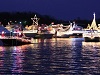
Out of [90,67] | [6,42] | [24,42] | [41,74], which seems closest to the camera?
[41,74]

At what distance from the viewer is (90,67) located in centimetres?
3716

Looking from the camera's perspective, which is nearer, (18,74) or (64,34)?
(18,74)

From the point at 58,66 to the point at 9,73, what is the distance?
645cm

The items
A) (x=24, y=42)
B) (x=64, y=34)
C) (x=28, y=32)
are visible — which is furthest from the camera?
(x=64, y=34)

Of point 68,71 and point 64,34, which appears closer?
point 68,71

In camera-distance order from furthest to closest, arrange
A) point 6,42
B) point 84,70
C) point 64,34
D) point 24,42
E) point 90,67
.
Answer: point 64,34 < point 24,42 < point 6,42 < point 90,67 < point 84,70

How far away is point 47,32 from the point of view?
196 m

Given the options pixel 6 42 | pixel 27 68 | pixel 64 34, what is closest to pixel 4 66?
pixel 27 68

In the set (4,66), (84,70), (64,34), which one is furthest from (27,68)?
(64,34)

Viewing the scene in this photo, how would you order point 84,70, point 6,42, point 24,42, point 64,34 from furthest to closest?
point 64,34, point 24,42, point 6,42, point 84,70

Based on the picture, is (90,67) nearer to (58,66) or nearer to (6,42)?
(58,66)

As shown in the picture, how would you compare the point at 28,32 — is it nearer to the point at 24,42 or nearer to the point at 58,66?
the point at 24,42

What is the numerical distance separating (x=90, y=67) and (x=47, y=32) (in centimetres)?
15922

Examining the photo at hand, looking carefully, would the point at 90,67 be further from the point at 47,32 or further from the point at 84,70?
the point at 47,32
